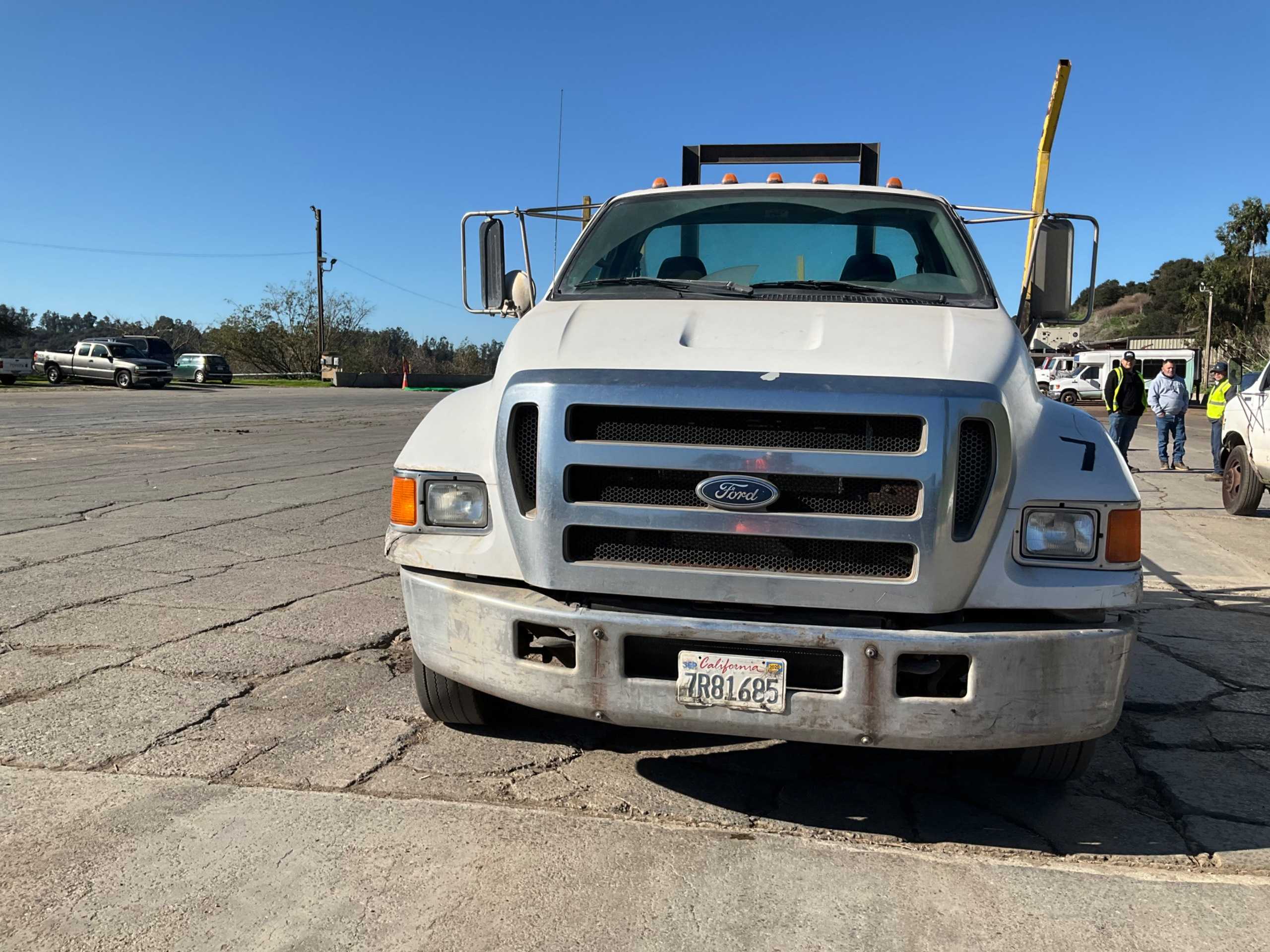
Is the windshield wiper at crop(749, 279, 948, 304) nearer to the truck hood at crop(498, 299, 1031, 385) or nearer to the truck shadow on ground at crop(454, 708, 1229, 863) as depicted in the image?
the truck hood at crop(498, 299, 1031, 385)

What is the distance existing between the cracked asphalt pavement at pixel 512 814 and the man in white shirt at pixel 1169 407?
34.3ft

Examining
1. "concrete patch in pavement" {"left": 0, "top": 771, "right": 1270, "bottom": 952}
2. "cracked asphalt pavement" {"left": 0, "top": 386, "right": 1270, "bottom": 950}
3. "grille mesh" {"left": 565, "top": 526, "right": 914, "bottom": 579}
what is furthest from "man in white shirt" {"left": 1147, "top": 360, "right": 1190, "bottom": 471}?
"grille mesh" {"left": 565, "top": 526, "right": 914, "bottom": 579}

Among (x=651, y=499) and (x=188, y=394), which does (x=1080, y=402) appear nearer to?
(x=188, y=394)

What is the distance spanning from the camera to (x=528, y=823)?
9.71 ft

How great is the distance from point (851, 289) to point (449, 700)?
7.13 ft

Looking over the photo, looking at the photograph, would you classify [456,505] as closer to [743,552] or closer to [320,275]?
[743,552]

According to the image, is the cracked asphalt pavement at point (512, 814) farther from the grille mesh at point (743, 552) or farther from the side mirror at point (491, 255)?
the side mirror at point (491, 255)

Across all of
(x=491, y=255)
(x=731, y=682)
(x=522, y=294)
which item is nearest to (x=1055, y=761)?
(x=731, y=682)

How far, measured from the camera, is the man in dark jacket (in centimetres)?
1419

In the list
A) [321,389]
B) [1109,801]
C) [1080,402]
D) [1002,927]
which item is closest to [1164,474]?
[1109,801]

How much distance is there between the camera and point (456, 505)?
3.10m

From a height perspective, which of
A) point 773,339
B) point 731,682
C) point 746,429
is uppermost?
point 773,339

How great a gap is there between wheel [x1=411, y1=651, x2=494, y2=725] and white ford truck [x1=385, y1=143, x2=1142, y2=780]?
0.36 meters

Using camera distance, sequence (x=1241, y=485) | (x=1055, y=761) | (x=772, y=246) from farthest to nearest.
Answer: (x=1241, y=485) → (x=772, y=246) → (x=1055, y=761)
